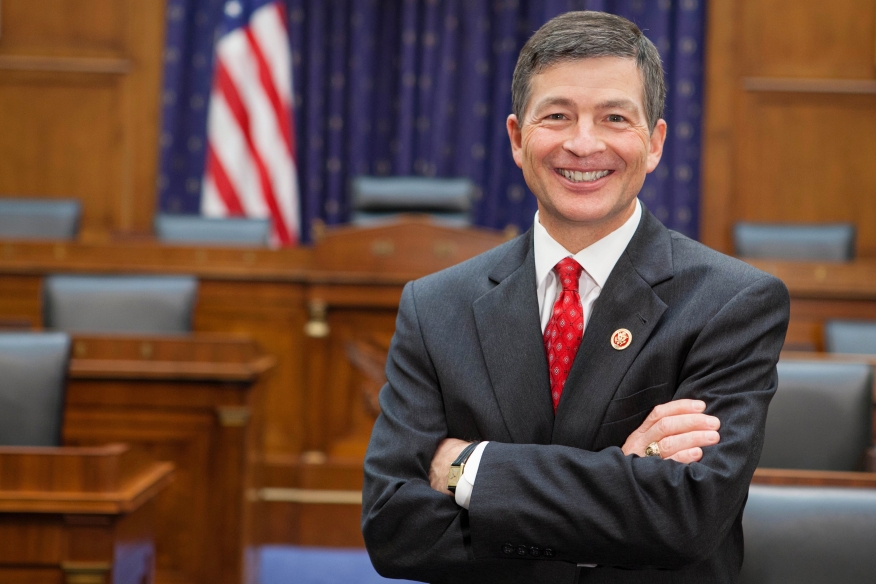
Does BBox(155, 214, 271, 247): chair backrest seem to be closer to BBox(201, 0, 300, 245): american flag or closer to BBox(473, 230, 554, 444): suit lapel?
BBox(201, 0, 300, 245): american flag

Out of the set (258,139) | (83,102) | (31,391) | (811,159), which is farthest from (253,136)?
(31,391)

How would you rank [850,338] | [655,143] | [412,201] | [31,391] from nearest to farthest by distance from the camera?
1. [655,143]
2. [31,391]
3. [850,338]
4. [412,201]

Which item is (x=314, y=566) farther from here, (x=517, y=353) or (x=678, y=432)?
(x=678, y=432)

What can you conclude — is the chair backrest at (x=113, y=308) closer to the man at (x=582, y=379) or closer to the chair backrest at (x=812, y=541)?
the man at (x=582, y=379)

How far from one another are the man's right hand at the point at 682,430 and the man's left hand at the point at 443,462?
0.29m

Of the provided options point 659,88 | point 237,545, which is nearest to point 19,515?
point 237,545

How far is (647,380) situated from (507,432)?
234 millimetres

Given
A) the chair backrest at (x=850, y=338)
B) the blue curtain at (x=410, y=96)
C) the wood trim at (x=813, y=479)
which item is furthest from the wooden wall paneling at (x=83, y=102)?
the wood trim at (x=813, y=479)

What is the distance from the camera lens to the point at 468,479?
57.2 inches

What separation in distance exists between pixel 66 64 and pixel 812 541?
6586 millimetres

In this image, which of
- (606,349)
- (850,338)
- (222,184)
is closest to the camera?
(606,349)

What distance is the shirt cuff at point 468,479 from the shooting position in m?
1.45

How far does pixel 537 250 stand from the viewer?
5.38 ft

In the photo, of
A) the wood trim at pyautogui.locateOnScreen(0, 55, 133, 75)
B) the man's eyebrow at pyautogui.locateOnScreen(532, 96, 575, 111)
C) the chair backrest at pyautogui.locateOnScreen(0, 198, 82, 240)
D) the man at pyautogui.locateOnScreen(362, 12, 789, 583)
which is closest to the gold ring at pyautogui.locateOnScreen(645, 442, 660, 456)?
the man at pyautogui.locateOnScreen(362, 12, 789, 583)
